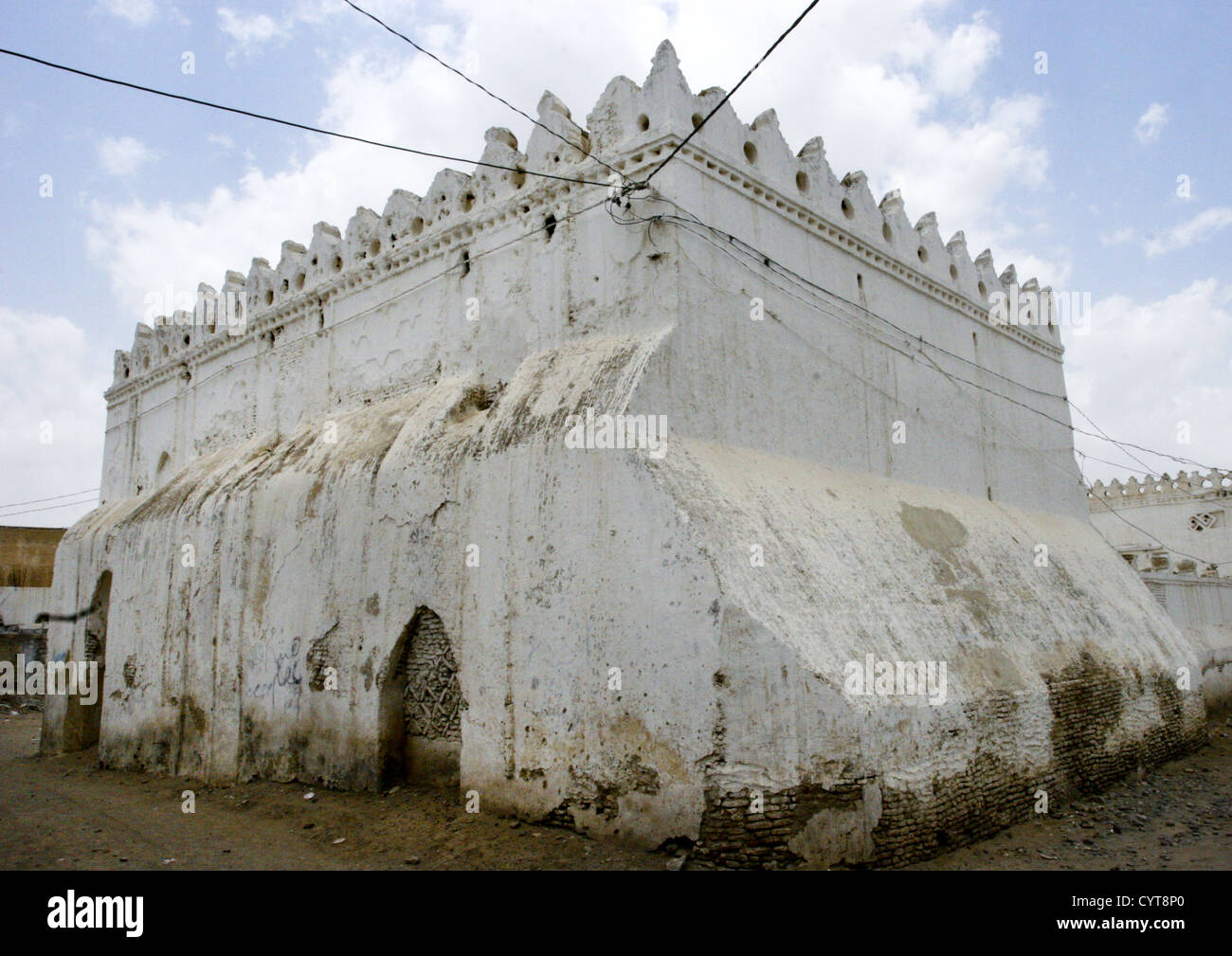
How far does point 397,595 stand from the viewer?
8.19 meters

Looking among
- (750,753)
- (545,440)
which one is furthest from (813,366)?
(750,753)

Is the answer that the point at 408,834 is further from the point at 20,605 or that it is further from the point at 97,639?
the point at 20,605

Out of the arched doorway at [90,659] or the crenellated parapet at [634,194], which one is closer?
the crenellated parapet at [634,194]

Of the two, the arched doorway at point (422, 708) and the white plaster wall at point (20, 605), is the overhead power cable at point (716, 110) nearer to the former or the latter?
the arched doorway at point (422, 708)

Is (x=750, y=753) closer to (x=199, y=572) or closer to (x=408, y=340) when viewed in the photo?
(x=408, y=340)

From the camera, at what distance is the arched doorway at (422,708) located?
787 cm

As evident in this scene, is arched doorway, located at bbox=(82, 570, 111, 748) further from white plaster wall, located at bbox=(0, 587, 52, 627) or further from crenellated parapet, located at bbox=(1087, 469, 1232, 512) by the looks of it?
crenellated parapet, located at bbox=(1087, 469, 1232, 512)

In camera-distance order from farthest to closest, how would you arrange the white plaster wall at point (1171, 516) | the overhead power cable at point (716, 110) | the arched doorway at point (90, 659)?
the white plaster wall at point (1171, 516) < the arched doorway at point (90, 659) < the overhead power cable at point (716, 110)

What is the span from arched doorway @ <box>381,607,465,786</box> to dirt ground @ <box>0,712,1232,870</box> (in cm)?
26

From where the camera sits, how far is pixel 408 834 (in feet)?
23.3

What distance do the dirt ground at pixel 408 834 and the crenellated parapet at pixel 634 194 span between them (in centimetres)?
551

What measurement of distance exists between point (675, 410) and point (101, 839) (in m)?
6.57

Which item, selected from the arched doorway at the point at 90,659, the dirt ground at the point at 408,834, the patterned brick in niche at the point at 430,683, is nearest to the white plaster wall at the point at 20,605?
the arched doorway at the point at 90,659

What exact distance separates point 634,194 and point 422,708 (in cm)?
505
